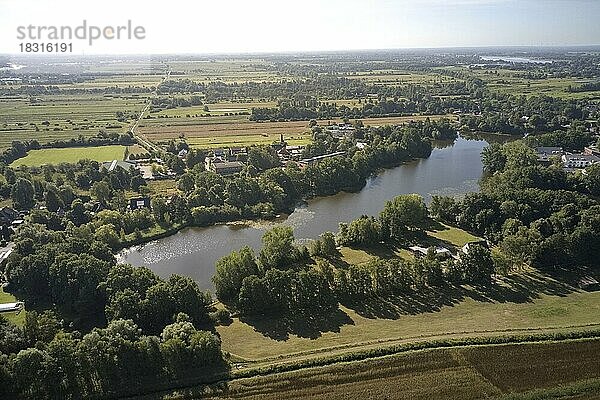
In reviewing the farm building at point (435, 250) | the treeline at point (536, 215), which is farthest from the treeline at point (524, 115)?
the farm building at point (435, 250)

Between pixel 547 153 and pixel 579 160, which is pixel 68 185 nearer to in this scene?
pixel 547 153

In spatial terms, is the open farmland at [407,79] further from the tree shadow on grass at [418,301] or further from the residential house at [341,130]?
the tree shadow on grass at [418,301]

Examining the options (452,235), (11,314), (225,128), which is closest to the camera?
(11,314)

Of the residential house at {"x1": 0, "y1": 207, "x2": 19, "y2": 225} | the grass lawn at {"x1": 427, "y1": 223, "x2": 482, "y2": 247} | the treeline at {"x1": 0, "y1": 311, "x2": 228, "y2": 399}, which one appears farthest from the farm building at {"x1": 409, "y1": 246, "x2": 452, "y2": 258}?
the residential house at {"x1": 0, "y1": 207, "x2": 19, "y2": 225}

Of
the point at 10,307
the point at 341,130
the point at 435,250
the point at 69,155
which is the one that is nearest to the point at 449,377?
the point at 435,250

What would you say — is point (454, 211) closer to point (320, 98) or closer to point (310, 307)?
point (310, 307)

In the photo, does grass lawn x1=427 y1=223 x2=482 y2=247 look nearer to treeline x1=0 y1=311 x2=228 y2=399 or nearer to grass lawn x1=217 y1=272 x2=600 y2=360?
grass lawn x1=217 y1=272 x2=600 y2=360


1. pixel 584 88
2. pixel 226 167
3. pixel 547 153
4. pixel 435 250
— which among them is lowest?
pixel 435 250
